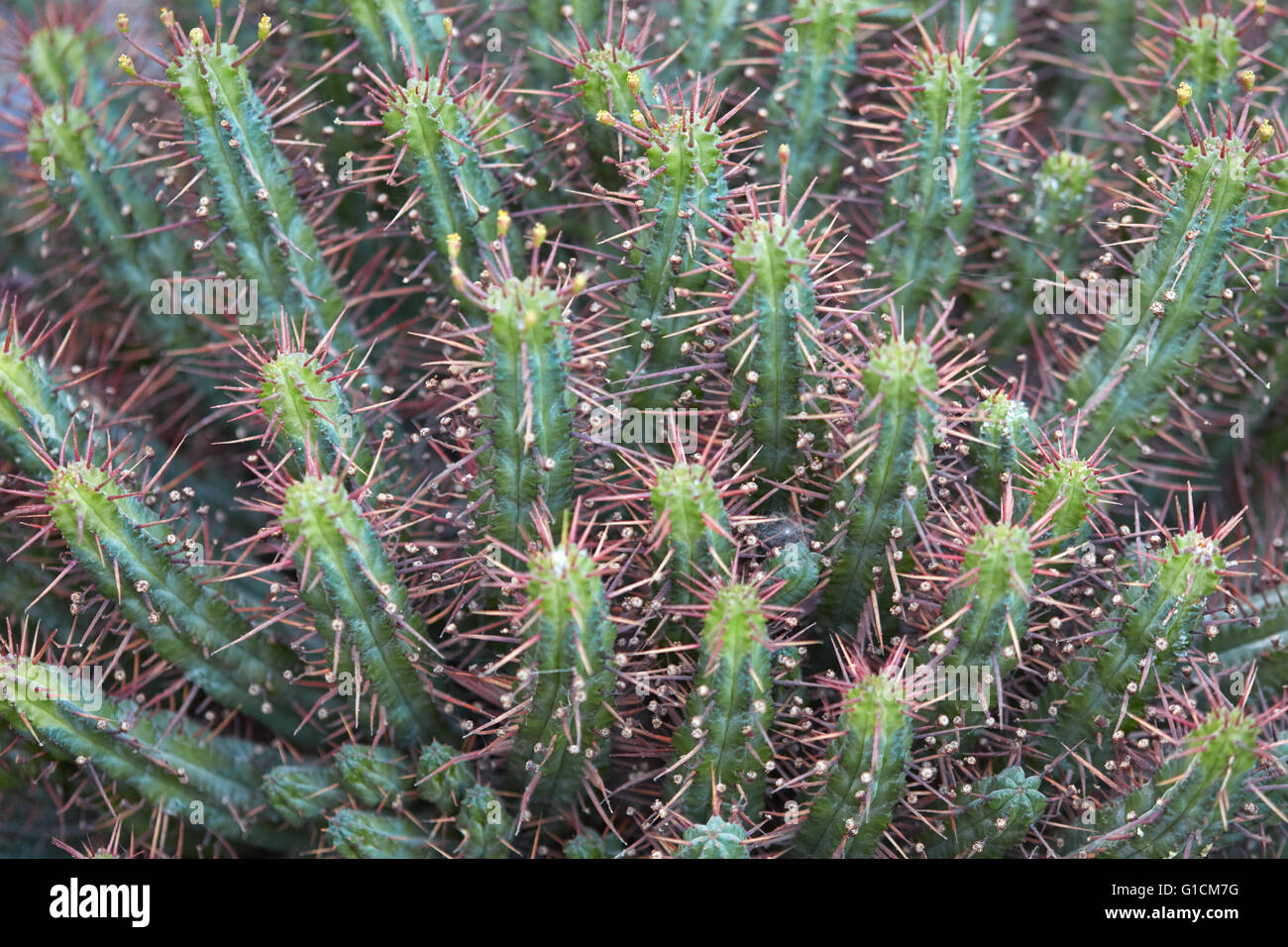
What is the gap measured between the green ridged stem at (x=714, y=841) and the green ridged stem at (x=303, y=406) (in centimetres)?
138

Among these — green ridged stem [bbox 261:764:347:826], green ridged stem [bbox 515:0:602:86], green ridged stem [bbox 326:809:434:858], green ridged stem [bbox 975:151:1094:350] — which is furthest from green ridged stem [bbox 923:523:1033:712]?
green ridged stem [bbox 515:0:602:86]

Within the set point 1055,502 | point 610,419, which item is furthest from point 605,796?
point 1055,502

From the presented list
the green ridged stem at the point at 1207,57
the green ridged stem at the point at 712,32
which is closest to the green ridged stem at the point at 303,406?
the green ridged stem at the point at 712,32

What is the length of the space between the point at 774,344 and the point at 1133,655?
1352 millimetres

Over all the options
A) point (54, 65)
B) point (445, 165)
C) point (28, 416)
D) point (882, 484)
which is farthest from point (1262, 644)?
point (54, 65)

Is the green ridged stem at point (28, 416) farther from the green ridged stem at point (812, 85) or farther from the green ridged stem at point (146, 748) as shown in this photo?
the green ridged stem at point (812, 85)

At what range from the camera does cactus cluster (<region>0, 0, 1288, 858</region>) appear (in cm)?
313

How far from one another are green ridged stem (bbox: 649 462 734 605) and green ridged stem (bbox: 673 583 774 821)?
0.13 metres

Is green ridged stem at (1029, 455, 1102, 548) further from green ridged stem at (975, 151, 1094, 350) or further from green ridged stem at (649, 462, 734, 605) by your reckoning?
green ridged stem at (975, 151, 1094, 350)

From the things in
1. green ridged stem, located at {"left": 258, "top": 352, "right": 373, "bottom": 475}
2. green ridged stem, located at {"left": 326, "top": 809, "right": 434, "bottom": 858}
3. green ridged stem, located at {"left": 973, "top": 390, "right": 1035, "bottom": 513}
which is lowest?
green ridged stem, located at {"left": 326, "top": 809, "right": 434, "bottom": 858}

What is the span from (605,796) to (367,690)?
2.59ft

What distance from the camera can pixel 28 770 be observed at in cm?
359

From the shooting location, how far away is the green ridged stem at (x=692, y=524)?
9.89 ft

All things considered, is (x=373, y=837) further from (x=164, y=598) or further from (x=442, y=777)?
(x=164, y=598)
